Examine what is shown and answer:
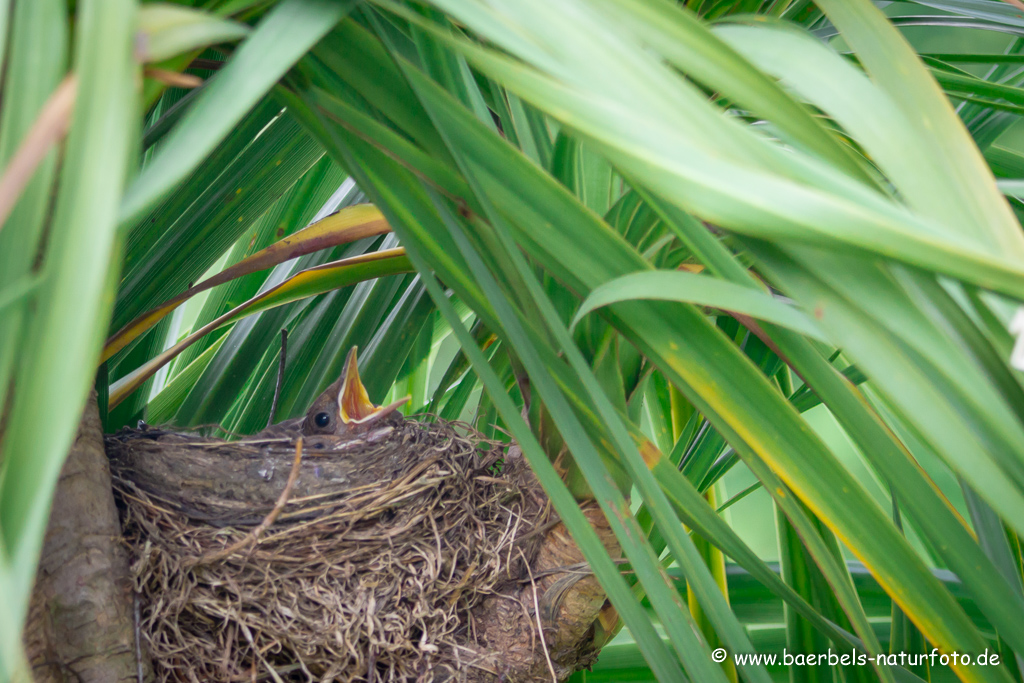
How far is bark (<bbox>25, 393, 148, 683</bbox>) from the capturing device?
501 mm

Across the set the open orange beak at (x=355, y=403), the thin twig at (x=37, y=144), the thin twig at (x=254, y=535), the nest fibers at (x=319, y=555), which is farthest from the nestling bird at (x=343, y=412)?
the thin twig at (x=37, y=144)

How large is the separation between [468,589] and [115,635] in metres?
0.35

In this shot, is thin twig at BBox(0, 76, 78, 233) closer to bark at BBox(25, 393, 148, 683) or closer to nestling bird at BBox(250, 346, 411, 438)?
bark at BBox(25, 393, 148, 683)

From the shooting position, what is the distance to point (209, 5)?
406 mm

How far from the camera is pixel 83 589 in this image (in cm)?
53

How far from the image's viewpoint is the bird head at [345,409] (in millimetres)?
1115

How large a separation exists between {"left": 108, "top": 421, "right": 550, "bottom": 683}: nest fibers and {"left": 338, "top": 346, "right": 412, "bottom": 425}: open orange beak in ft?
0.74

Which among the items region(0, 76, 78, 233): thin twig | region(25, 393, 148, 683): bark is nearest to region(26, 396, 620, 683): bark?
region(25, 393, 148, 683): bark

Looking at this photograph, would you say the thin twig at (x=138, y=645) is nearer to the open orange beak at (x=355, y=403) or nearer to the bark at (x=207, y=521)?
the bark at (x=207, y=521)

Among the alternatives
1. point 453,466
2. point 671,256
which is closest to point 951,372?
point 671,256

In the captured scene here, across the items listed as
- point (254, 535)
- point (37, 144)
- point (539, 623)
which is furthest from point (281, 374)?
point (37, 144)

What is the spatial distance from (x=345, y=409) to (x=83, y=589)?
656 millimetres

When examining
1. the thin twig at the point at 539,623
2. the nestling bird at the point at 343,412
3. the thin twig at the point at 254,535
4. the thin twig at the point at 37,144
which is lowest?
the thin twig at the point at 539,623

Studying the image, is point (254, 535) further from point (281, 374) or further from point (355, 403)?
point (355, 403)
